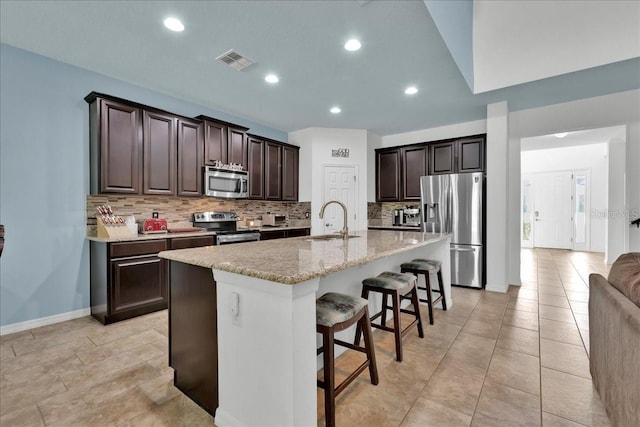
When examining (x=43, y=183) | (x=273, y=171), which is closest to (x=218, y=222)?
(x=273, y=171)

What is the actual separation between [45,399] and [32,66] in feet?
9.94

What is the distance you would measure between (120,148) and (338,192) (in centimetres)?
343

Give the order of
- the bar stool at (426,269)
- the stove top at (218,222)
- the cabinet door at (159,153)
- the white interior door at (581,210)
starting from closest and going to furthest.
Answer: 1. the bar stool at (426,269)
2. the cabinet door at (159,153)
3. the stove top at (218,222)
4. the white interior door at (581,210)

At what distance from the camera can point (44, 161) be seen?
2.94 m

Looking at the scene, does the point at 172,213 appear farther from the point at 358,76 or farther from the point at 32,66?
the point at 358,76

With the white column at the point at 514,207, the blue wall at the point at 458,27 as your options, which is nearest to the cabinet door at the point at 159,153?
the blue wall at the point at 458,27

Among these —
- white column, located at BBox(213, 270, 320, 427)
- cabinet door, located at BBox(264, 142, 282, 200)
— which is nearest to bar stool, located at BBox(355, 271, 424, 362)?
white column, located at BBox(213, 270, 320, 427)

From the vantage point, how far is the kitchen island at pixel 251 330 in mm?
1223

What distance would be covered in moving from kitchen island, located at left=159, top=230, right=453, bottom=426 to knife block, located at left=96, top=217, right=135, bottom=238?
5.60 feet

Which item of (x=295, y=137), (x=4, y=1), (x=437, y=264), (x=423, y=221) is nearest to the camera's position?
(x=4, y=1)

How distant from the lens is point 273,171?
5102mm

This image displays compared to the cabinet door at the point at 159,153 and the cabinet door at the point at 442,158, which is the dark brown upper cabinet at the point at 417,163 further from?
the cabinet door at the point at 159,153

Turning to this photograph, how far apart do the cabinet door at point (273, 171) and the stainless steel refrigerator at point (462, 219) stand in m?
2.59

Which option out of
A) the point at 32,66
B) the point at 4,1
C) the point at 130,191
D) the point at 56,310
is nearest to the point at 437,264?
the point at 130,191
